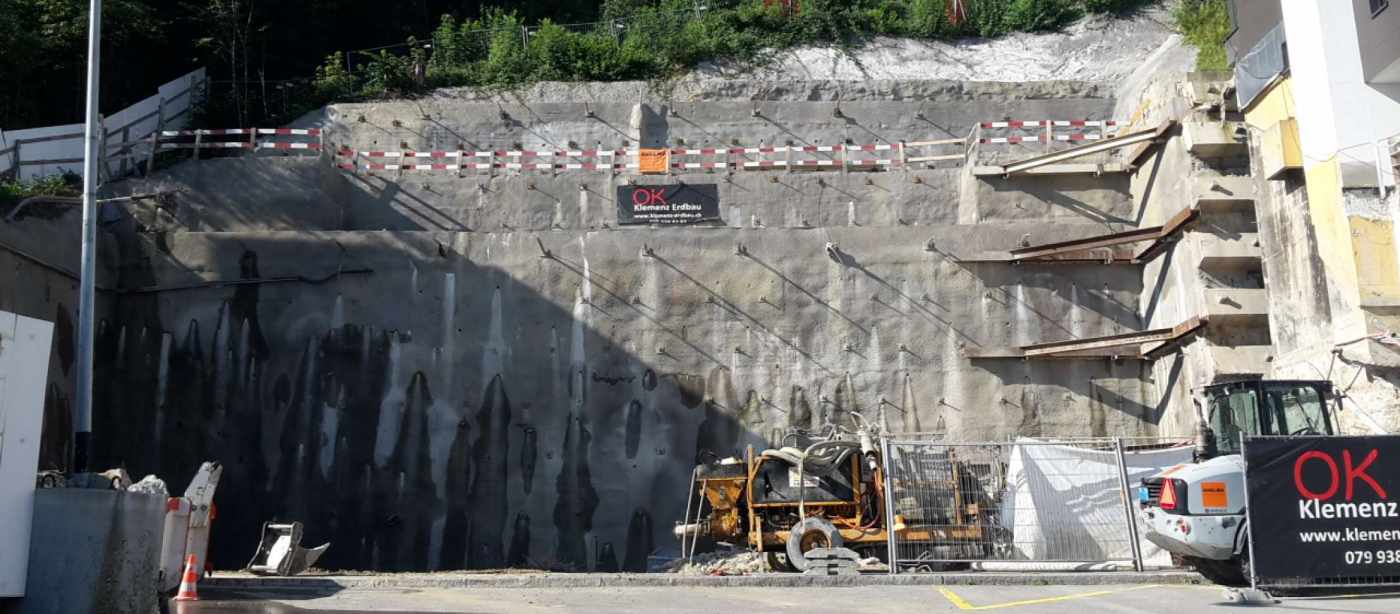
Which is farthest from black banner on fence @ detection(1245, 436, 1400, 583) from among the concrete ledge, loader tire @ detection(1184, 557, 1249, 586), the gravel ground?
the gravel ground

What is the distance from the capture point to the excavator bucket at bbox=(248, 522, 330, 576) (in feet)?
58.3

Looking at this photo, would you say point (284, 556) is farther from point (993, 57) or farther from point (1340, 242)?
point (993, 57)

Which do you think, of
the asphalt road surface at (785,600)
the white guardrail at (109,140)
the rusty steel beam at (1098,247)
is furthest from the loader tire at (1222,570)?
the white guardrail at (109,140)

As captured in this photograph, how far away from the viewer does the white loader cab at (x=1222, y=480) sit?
42.2ft

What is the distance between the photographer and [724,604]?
12.7 metres

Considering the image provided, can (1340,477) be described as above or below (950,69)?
below

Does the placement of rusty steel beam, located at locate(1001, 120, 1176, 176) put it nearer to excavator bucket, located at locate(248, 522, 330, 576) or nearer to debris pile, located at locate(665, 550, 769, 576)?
debris pile, located at locate(665, 550, 769, 576)

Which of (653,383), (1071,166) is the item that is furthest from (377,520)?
(1071,166)

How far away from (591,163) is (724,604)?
16382 mm

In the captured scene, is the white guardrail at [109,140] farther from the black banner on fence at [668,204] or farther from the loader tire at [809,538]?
the loader tire at [809,538]

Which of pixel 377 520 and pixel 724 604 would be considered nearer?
pixel 724 604

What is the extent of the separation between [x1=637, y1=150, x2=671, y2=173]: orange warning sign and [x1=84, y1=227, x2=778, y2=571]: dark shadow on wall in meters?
4.59

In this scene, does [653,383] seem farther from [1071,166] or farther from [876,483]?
[1071,166]

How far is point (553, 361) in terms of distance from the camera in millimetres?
23203
